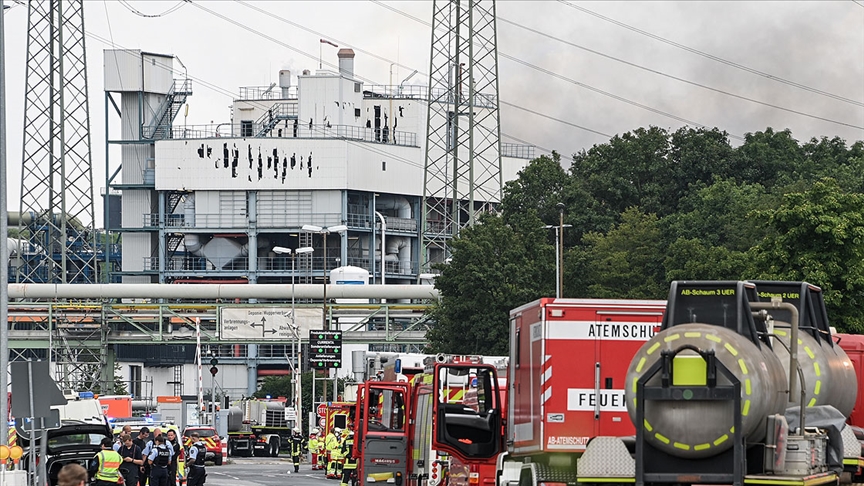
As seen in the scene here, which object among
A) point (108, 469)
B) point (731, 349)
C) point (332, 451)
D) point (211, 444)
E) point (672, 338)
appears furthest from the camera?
point (211, 444)

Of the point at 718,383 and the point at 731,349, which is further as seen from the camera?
the point at 731,349

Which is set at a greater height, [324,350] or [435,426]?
[435,426]

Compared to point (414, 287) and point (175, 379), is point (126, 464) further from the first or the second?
point (175, 379)

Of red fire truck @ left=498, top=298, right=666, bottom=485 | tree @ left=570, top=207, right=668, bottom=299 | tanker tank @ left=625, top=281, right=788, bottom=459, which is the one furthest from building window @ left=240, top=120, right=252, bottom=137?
tanker tank @ left=625, top=281, right=788, bottom=459

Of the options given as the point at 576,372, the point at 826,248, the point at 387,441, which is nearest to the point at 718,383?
the point at 576,372

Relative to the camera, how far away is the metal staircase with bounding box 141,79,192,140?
127250mm

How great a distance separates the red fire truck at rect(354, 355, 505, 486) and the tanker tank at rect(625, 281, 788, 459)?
6.82 metres

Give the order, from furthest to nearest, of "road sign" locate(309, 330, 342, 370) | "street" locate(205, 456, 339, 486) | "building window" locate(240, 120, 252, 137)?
"building window" locate(240, 120, 252, 137), "road sign" locate(309, 330, 342, 370), "street" locate(205, 456, 339, 486)

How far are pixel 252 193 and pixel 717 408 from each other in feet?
378

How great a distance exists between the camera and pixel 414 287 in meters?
91.9

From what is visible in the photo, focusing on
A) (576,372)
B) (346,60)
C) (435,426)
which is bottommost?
(435,426)

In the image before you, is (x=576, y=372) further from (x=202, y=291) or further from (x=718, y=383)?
(x=202, y=291)

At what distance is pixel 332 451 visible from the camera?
4941 centimetres

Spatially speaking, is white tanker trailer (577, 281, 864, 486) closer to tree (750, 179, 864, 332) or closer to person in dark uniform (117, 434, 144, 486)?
person in dark uniform (117, 434, 144, 486)
